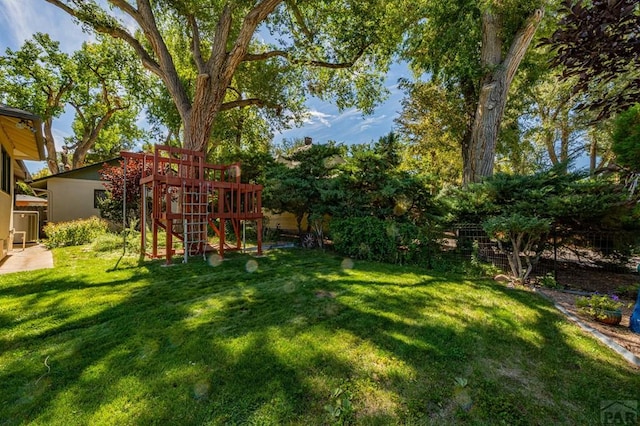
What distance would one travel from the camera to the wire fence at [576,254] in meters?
6.15

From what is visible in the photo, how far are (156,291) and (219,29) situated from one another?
9.61m

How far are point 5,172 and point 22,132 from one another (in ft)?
5.76

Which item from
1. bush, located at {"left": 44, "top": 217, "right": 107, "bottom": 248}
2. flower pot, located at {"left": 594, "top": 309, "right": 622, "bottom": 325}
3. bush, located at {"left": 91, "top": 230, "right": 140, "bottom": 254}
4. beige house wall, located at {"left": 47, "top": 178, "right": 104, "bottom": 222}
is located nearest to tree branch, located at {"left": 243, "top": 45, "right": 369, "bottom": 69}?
bush, located at {"left": 91, "top": 230, "right": 140, "bottom": 254}

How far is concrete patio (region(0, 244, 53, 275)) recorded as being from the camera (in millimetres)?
6323

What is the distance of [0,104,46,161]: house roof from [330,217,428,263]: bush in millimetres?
7839

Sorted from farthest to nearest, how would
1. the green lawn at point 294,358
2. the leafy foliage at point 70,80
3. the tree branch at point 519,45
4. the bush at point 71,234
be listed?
the leafy foliage at point 70,80 → the bush at point 71,234 → the tree branch at point 519,45 → the green lawn at point 294,358

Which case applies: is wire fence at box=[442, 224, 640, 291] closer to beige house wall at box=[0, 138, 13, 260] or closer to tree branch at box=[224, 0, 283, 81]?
tree branch at box=[224, 0, 283, 81]

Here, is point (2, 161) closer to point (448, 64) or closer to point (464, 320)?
point (464, 320)

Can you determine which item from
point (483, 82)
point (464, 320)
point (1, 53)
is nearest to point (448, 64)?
point (483, 82)

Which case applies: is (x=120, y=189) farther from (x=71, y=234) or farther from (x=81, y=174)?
(x=81, y=174)

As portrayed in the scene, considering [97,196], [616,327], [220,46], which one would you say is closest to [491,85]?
[616,327]

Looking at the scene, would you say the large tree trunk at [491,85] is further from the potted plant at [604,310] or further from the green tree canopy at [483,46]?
the potted plant at [604,310]

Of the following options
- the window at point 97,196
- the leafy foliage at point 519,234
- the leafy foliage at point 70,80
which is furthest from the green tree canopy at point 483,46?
the window at point 97,196

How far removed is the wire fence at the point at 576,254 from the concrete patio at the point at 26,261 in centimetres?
1020
